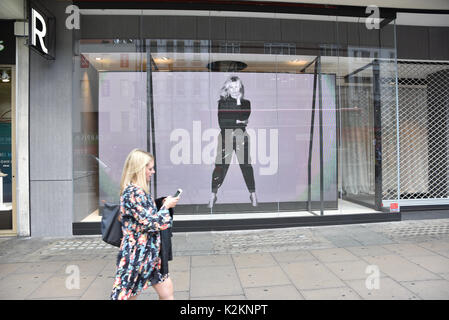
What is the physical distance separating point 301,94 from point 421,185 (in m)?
3.84

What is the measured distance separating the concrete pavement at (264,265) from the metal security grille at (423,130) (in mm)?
1620

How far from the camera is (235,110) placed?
272 inches

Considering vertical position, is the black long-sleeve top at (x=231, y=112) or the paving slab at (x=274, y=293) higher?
the black long-sleeve top at (x=231, y=112)

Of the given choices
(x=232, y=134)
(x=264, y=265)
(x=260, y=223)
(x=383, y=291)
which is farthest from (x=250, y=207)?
(x=383, y=291)

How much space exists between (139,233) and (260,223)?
4.29 meters

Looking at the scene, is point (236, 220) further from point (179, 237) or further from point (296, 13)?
point (296, 13)

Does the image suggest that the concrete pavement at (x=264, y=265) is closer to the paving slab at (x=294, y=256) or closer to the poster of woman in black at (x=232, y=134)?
the paving slab at (x=294, y=256)

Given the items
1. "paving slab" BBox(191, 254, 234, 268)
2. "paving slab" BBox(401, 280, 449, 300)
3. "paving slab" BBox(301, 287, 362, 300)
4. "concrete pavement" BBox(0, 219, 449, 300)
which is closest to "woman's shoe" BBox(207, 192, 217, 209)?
"concrete pavement" BBox(0, 219, 449, 300)

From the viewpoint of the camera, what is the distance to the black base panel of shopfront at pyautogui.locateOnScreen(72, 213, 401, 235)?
6.03m

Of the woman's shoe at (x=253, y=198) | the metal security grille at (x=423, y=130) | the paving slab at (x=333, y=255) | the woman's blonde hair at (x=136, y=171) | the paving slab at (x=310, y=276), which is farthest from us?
the metal security grille at (x=423, y=130)

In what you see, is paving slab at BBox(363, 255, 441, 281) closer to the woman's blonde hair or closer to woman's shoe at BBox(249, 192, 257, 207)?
woman's shoe at BBox(249, 192, 257, 207)

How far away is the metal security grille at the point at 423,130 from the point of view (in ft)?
24.5

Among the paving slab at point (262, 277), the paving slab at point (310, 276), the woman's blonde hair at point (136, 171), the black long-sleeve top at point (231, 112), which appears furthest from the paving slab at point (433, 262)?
the black long-sleeve top at point (231, 112)

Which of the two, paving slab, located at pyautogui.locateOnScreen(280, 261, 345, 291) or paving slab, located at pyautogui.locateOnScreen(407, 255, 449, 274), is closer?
paving slab, located at pyautogui.locateOnScreen(280, 261, 345, 291)
